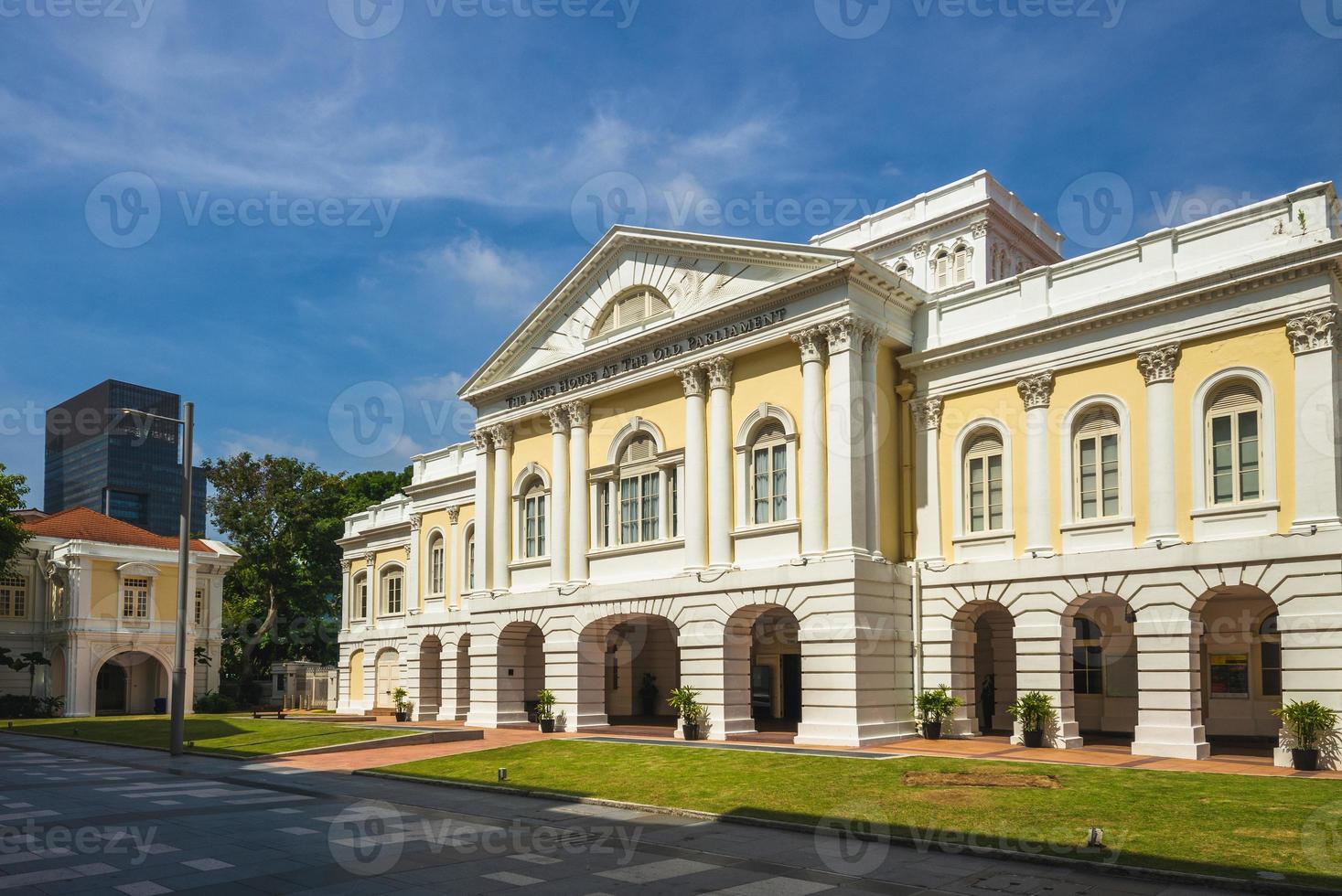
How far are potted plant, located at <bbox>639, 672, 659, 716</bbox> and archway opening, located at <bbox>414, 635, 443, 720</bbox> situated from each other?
9255 mm

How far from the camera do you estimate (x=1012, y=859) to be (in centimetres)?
1395

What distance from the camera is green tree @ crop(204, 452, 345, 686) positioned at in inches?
2594

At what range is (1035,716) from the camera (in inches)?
997

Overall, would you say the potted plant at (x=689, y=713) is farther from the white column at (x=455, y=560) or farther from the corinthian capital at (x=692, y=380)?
the white column at (x=455, y=560)

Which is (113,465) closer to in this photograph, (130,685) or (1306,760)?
(130,685)

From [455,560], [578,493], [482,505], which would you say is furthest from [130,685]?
[578,493]

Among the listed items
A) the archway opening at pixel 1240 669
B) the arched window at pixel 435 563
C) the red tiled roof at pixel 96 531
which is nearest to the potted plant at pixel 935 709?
the archway opening at pixel 1240 669

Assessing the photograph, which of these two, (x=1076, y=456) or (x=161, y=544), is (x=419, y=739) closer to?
(x=1076, y=456)

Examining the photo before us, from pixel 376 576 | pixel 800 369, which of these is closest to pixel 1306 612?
pixel 800 369

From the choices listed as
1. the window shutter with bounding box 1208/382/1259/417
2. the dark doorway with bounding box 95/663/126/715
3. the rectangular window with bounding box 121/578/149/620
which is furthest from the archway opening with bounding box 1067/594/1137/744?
the dark doorway with bounding box 95/663/126/715

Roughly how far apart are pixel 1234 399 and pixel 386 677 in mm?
39213

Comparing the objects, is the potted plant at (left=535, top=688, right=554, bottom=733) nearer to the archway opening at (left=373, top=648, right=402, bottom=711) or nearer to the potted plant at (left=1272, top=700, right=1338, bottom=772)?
the archway opening at (left=373, top=648, right=402, bottom=711)

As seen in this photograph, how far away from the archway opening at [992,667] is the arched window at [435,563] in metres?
23.7

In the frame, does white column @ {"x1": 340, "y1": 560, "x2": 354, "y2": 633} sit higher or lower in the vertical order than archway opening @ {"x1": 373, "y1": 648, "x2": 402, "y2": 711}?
higher
